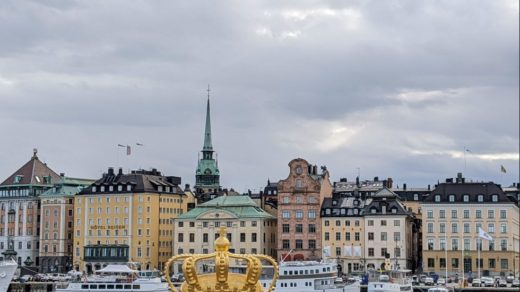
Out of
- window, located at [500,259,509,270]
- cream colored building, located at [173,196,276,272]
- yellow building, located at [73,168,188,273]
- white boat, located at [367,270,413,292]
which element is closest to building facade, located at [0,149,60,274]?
yellow building, located at [73,168,188,273]

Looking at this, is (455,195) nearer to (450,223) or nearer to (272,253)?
(450,223)

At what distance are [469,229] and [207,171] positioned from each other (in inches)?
2047

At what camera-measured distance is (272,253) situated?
117 metres

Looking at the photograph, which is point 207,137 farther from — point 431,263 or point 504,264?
point 504,264

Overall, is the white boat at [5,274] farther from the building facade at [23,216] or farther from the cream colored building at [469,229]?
the cream colored building at [469,229]

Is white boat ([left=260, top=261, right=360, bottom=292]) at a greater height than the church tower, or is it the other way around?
the church tower

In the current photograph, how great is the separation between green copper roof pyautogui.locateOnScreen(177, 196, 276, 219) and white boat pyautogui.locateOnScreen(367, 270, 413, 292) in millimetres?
34837

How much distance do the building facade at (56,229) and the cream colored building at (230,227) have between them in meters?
15.6

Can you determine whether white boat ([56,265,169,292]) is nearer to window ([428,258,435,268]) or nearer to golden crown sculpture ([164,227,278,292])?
window ([428,258,435,268])

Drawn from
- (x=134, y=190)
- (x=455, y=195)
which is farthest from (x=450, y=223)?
(x=134, y=190)

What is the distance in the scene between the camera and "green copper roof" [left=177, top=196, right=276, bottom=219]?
4498 inches

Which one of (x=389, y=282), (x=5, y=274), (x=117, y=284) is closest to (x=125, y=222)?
(x=5, y=274)

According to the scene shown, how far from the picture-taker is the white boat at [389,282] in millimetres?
76812

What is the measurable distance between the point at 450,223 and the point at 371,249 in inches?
387
